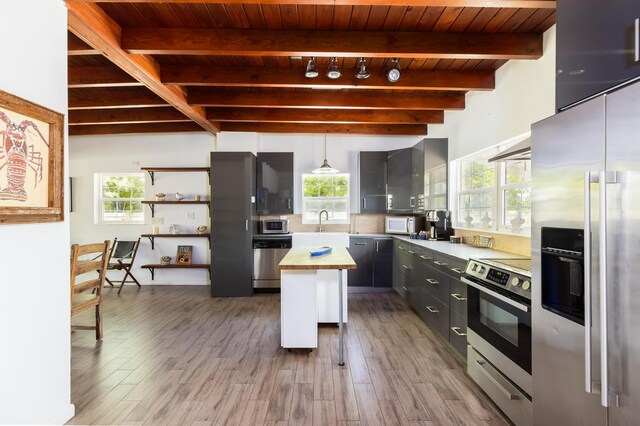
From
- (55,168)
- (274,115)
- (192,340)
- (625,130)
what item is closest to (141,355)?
(192,340)

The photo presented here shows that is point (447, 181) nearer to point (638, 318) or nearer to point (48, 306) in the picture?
point (638, 318)

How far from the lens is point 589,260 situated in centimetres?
121

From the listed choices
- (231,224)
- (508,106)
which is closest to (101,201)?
(231,224)

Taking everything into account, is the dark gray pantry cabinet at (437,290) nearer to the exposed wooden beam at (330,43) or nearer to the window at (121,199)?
the exposed wooden beam at (330,43)

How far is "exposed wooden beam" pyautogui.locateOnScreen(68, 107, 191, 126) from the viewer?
470 cm

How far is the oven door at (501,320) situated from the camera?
1.81m

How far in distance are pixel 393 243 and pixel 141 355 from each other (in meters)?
3.68

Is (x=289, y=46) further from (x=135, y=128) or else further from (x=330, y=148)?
(x=135, y=128)

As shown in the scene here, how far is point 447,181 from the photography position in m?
4.46

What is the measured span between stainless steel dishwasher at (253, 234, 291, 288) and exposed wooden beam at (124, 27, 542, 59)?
9.96ft

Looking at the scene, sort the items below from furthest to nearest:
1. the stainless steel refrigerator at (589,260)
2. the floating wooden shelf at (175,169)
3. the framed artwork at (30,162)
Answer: the floating wooden shelf at (175,169), the framed artwork at (30,162), the stainless steel refrigerator at (589,260)

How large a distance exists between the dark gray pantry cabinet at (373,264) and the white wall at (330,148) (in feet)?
2.75

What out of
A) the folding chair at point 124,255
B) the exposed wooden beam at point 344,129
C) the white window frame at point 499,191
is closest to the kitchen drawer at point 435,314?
the white window frame at point 499,191

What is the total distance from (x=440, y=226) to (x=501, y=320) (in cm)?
257
